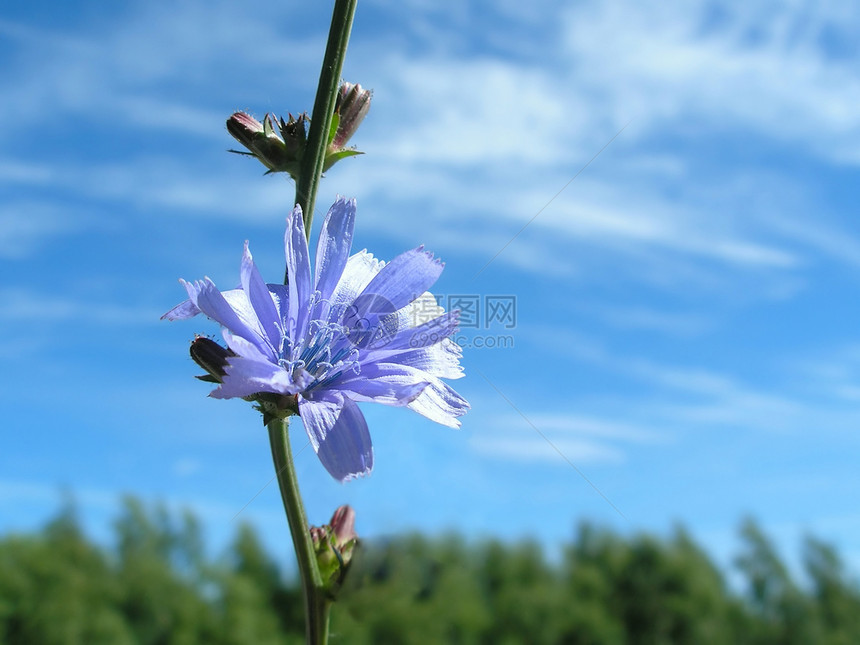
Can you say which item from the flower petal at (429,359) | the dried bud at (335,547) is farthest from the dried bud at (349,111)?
the dried bud at (335,547)

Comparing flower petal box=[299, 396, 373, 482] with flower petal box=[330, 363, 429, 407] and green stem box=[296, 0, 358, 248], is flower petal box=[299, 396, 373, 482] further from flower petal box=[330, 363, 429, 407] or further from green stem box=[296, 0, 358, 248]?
green stem box=[296, 0, 358, 248]

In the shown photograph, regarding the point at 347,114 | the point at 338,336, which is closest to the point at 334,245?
the point at 338,336

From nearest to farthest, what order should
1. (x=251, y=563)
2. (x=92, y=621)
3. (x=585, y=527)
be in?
(x=92, y=621) < (x=251, y=563) < (x=585, y=527)

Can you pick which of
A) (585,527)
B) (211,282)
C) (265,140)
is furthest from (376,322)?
(585,527)

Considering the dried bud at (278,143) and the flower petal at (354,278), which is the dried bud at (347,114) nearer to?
the dried bud at (278,143)

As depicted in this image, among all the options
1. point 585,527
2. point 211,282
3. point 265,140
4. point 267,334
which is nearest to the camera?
point 211,282

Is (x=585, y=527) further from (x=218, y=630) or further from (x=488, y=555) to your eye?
(x=218, y=630)

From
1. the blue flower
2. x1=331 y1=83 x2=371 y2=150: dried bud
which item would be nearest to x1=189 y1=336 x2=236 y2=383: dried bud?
the blue flower
